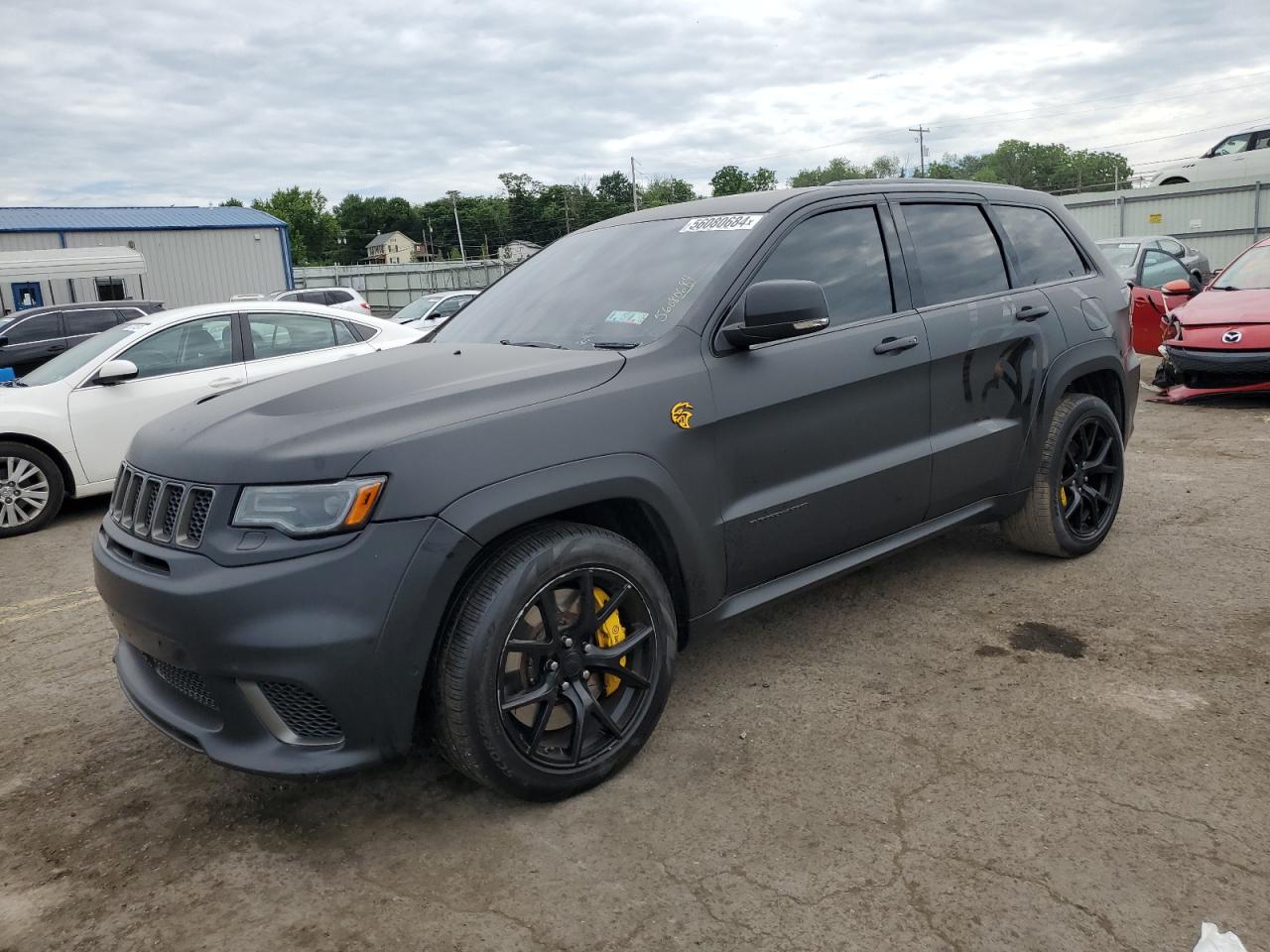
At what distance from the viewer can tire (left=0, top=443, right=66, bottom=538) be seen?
7.04m

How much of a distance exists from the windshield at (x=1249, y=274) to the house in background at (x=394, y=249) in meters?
119

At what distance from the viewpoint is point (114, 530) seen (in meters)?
3.00

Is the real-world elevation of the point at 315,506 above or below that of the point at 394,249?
below

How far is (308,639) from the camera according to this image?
2465mm

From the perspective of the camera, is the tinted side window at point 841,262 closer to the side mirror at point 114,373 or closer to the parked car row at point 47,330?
the side mirror at point 114,373

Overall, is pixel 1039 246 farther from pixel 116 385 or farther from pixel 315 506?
pixel 116 385

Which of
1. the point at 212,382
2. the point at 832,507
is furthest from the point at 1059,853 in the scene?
the point at 212,382

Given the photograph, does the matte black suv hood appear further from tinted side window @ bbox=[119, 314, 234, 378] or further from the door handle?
tinted side window @ bbox=[119, 314, 234, 378]

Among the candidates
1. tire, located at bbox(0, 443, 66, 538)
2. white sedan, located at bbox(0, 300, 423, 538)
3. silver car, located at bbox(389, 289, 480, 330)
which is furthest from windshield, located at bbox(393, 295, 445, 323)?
tire, located at bbox(0, 443, 66, 538)

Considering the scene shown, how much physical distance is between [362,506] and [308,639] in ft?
1.18

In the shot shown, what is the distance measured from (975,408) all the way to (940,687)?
1.23 metres

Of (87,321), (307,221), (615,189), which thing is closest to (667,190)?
(615,189)

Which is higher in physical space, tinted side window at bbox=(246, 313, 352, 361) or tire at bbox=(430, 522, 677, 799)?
tinted side window at bbox=(246, 313, 352, 361)

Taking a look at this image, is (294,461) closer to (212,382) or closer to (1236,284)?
(212,382)
